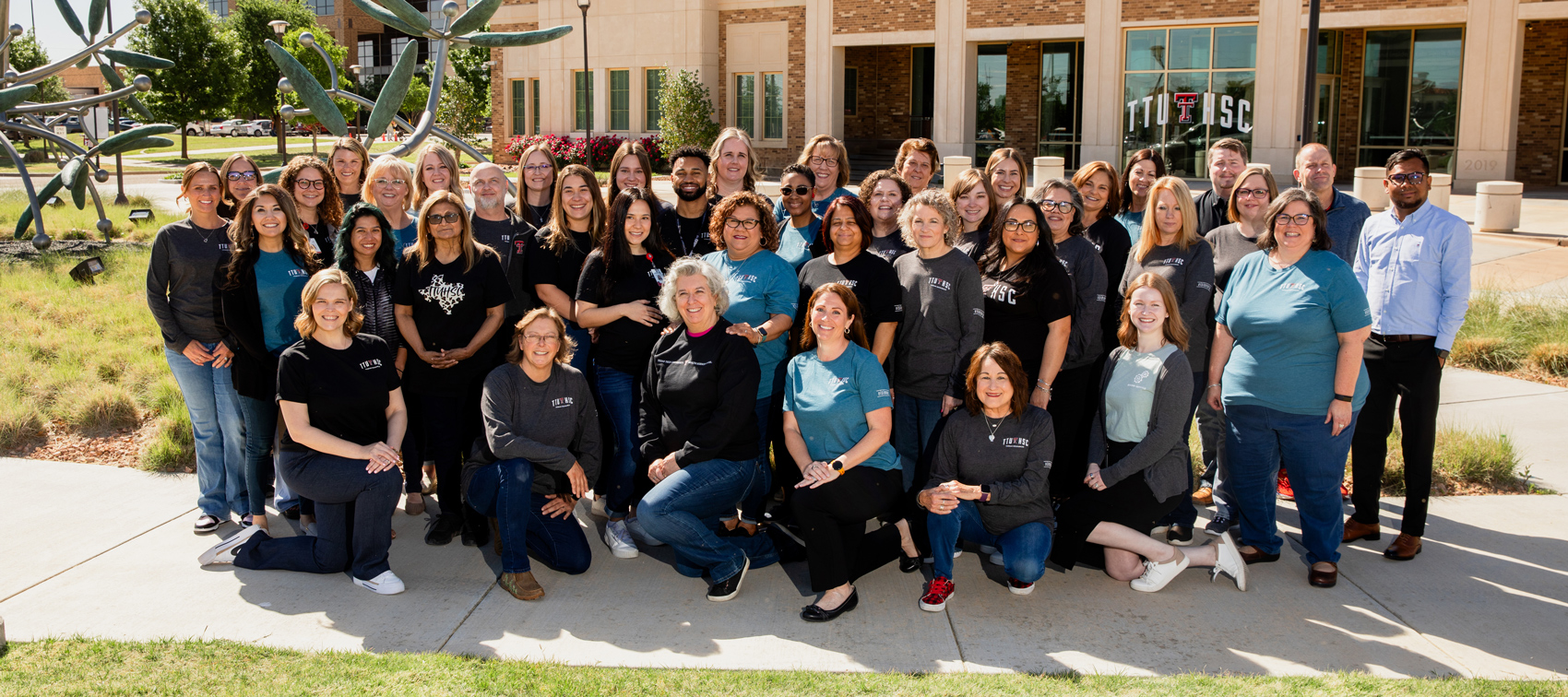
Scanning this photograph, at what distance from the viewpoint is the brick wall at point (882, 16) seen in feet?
92.6

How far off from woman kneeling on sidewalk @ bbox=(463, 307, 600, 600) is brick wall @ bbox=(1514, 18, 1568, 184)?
1079 inches

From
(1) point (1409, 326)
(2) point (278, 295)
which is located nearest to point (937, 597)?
(1) point (1409, 326)

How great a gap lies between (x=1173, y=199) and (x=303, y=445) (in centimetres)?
427

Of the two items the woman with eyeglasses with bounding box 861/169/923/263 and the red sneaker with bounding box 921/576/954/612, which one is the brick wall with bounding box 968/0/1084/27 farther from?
the red sneaker with bounding box 921/576/954/612

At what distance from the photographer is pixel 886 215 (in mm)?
5570

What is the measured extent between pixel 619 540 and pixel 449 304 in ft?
4.70

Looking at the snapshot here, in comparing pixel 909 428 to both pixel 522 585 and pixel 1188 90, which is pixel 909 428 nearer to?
pixel 522 585

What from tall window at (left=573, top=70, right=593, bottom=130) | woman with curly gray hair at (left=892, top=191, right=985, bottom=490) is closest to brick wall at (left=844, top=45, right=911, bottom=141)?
tall window at (left=573, top=70, right=593, bottom=130)

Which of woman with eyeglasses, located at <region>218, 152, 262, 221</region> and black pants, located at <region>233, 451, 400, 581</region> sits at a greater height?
woman with eyeglasses, located at <region>218, 152, 262, 221</region>

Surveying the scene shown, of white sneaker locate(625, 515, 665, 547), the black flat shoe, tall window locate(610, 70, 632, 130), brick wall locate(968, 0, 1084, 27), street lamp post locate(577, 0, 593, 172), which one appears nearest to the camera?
the black flat shoe

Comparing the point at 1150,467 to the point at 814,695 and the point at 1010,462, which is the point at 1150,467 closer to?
the point at 1010,462

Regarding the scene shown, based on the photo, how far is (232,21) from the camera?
1993 inches

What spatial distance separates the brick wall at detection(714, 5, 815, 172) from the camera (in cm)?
3011

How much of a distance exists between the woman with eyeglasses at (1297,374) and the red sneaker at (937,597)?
1.57 meters
